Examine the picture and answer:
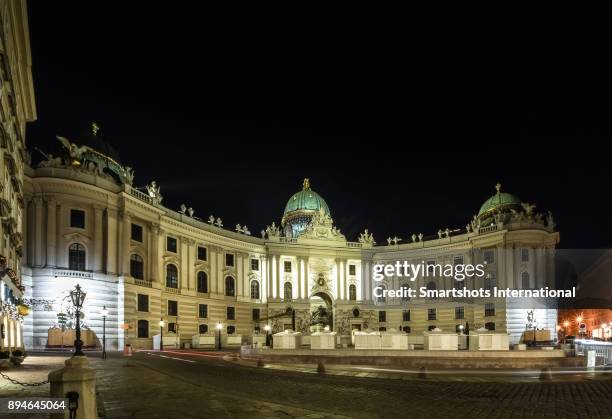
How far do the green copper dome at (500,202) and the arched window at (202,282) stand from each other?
45.7m

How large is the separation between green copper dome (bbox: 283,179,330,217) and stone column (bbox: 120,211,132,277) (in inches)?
1789

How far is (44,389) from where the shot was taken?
18.8 metres

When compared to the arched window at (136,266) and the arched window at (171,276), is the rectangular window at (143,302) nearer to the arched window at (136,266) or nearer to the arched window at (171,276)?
the arched window at (136,266)

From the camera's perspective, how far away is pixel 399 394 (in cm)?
1956

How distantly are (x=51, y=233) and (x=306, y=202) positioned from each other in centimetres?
5516

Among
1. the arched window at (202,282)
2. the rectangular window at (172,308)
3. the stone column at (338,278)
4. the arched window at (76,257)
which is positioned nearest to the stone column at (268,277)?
the stone column at (338,278)

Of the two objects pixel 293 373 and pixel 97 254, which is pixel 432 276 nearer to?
pixel 97 254

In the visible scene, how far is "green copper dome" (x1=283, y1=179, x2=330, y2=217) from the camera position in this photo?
102438mm

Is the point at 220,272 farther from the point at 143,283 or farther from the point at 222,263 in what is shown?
the point at 143,283

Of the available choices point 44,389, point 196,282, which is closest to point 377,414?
point 44,389

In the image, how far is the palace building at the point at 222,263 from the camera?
53.5m

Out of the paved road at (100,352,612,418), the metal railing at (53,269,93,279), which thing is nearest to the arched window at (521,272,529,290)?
the paved road at (100,352,612,418)

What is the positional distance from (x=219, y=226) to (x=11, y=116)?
45.4m

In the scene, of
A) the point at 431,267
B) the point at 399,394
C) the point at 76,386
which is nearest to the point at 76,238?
the point at 399,394
